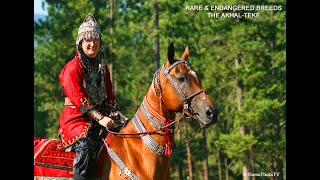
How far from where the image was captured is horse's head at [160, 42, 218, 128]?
5652mm

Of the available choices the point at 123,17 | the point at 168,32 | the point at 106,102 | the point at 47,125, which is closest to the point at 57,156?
the point at 106,102

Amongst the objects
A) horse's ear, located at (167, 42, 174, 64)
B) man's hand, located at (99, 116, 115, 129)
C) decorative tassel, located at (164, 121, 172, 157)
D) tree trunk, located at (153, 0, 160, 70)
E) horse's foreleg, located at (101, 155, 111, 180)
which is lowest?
horse's foreleg, located at (101, 155, 111, 180)

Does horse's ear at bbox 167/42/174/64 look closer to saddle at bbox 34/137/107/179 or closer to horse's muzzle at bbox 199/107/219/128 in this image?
horse's muzzle at bbox 199/107/219/128

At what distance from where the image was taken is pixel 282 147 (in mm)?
21828

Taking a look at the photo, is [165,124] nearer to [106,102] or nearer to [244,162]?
[106,102]

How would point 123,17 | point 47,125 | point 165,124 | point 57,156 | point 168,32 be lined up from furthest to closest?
point 123,17 < point 168,32 < point 47,125 < point 57,156 < point 165,124

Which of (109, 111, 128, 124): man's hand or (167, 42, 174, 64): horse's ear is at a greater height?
(167, 42, 174, 64): horse's ear

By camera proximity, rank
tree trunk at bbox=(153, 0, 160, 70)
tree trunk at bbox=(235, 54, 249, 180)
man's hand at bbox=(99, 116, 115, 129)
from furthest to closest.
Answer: tree trunk at bbox=(153, 0, 160, 70)
tree trunk at bbox=(235, 54, 249, 180)
man's hand at bbox=(99, 116, 115, 129)

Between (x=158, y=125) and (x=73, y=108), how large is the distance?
3.54ft

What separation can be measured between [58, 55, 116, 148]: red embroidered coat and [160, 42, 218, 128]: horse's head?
39.3 inches

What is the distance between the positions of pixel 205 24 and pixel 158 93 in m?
16.2

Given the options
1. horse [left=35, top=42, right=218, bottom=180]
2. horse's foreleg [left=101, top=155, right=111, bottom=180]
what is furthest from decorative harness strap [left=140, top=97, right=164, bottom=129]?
horse's foreleg [left=101, top=155, right=111, bottom=180]

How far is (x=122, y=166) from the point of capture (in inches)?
240

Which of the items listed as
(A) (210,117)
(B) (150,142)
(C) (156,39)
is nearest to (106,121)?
(B) (150,142)
